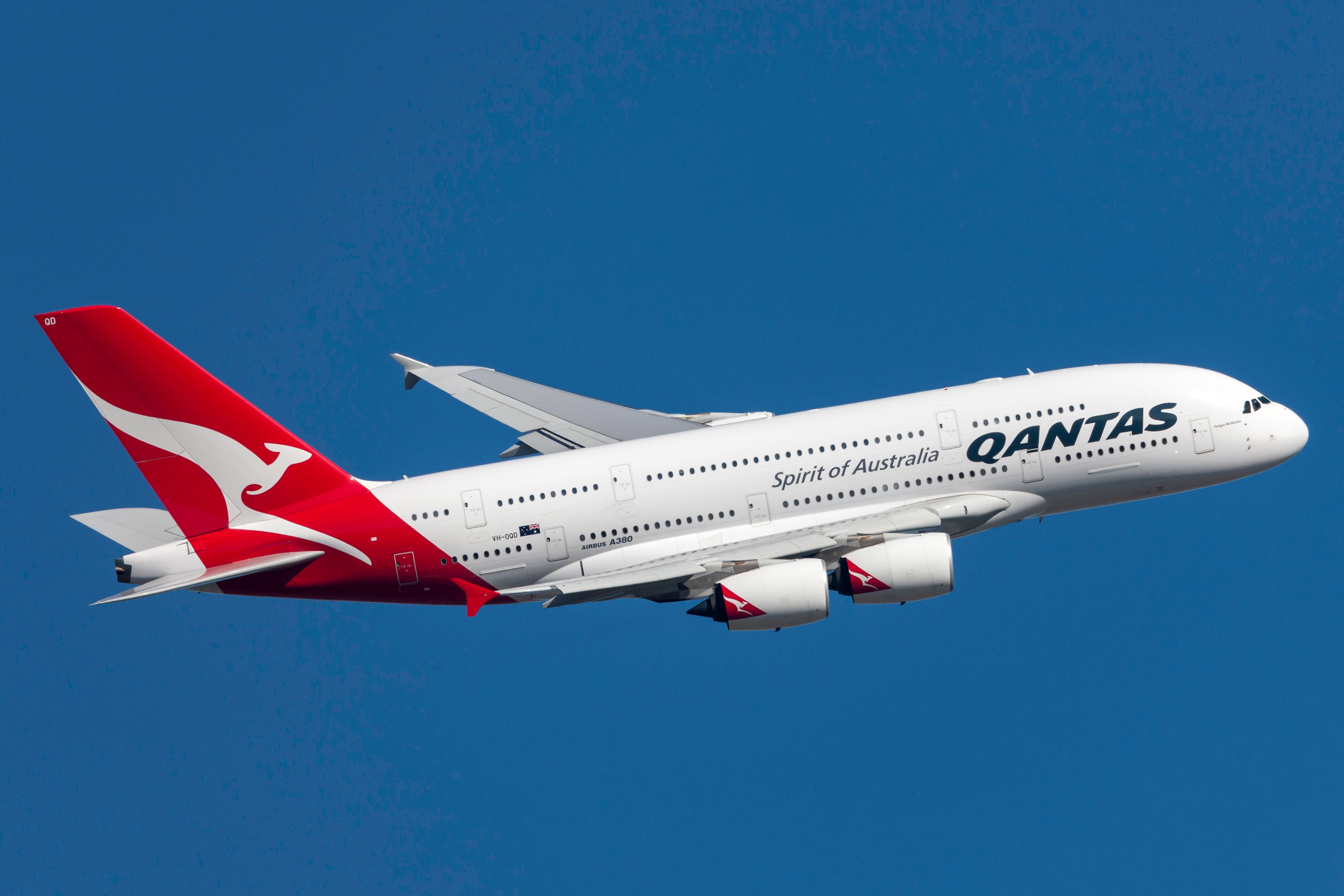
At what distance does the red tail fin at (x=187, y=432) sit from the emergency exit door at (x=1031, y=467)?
67.2 ft

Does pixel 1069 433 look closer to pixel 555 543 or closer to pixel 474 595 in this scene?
pixel 555 543

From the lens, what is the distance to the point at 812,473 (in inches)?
1993

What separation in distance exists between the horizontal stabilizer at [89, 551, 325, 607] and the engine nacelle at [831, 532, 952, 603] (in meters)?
16.1

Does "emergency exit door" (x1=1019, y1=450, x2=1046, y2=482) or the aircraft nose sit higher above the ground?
the aircraft nose

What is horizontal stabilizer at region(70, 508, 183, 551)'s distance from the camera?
166 ft

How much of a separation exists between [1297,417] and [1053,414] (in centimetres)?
857

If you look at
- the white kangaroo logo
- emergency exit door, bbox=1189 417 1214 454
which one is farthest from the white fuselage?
the white kangaroo logo

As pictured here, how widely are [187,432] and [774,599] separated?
60.4 ft

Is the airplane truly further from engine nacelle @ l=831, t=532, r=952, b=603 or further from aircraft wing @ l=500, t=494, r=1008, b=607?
engine nacelle @ l=831, t=532, r=952, b=603

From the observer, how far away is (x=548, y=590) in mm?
48031

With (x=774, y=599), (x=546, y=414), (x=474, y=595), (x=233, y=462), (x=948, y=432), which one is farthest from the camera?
(x=546, y=414)

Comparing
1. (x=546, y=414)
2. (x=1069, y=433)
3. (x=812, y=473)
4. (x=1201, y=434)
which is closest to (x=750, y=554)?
(x=812, y=473)

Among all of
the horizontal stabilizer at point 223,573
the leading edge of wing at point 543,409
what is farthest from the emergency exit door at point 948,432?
the horizontal stabilizer at point 223,573

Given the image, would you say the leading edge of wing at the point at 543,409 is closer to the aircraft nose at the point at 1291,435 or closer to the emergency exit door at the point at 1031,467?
the emergency exit door at the point at 1031,467
